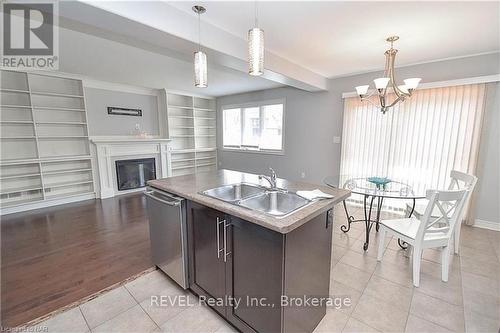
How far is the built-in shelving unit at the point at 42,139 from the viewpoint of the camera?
12.1 ft

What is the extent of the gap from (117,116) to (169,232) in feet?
13.6

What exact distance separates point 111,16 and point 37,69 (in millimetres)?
3253

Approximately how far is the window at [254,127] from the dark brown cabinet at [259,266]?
3966mm

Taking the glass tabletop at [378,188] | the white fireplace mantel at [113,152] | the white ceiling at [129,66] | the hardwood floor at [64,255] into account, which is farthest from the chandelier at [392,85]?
the white fireplace mantel at [113,152]

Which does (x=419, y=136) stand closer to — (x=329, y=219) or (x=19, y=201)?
(x=329, y=219)

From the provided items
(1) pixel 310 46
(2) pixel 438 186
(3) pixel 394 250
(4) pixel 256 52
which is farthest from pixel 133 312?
(2) pixel 438 186

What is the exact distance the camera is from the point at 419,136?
3.45m

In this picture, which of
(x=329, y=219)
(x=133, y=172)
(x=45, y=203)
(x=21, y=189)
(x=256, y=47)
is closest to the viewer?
(x=256, y=47)

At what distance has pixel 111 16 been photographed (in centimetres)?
164

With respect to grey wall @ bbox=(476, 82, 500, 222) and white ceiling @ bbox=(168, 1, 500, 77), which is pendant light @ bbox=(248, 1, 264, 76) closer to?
white ceiling @ bbox=(168, 1, 500, 77)

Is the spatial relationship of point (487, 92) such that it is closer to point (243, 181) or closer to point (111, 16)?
point (243, 181)

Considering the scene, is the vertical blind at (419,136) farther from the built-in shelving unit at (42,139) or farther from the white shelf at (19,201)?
the white shelf at (19,201)

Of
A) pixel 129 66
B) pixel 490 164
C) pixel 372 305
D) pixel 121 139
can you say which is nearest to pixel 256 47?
pixel 372 305

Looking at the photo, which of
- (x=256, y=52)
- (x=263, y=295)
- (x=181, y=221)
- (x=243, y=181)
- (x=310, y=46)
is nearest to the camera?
(x=263, y=295)
